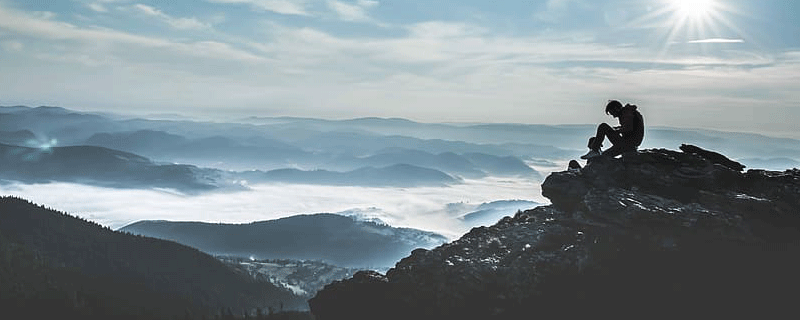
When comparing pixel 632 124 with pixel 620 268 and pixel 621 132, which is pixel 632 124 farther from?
pixel 620 268

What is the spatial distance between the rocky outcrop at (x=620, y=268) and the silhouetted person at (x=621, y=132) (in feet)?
18.2

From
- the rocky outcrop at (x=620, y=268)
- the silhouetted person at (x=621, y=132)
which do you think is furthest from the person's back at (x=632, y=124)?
the rocky outcrop at (x=620, y=268)

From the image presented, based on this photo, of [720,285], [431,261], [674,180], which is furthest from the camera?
[674,180]

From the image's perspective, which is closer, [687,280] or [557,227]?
[687,280]

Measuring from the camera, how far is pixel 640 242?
132ft

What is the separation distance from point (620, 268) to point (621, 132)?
1351cm

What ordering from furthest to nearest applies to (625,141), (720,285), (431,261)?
(625,141) < (431,261) < (720,285)

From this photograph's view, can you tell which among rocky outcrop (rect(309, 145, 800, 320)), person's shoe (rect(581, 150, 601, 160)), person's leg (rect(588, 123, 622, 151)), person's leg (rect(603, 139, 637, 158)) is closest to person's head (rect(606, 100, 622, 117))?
person's leg (rect(588, 123, 622, 151))

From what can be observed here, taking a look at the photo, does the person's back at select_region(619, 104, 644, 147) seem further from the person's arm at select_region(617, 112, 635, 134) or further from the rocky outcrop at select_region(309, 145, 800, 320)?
the rocky outcrop at select_region(309, 145, 800, 320)

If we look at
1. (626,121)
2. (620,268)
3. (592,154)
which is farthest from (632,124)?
(620,268)

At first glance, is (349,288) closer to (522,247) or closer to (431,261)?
(431,261)

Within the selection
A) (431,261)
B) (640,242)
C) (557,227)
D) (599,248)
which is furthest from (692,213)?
(431,261)

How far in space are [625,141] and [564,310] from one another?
1739 centimetres

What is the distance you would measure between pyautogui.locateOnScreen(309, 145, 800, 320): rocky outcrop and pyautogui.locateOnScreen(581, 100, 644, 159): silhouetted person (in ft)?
18.2
